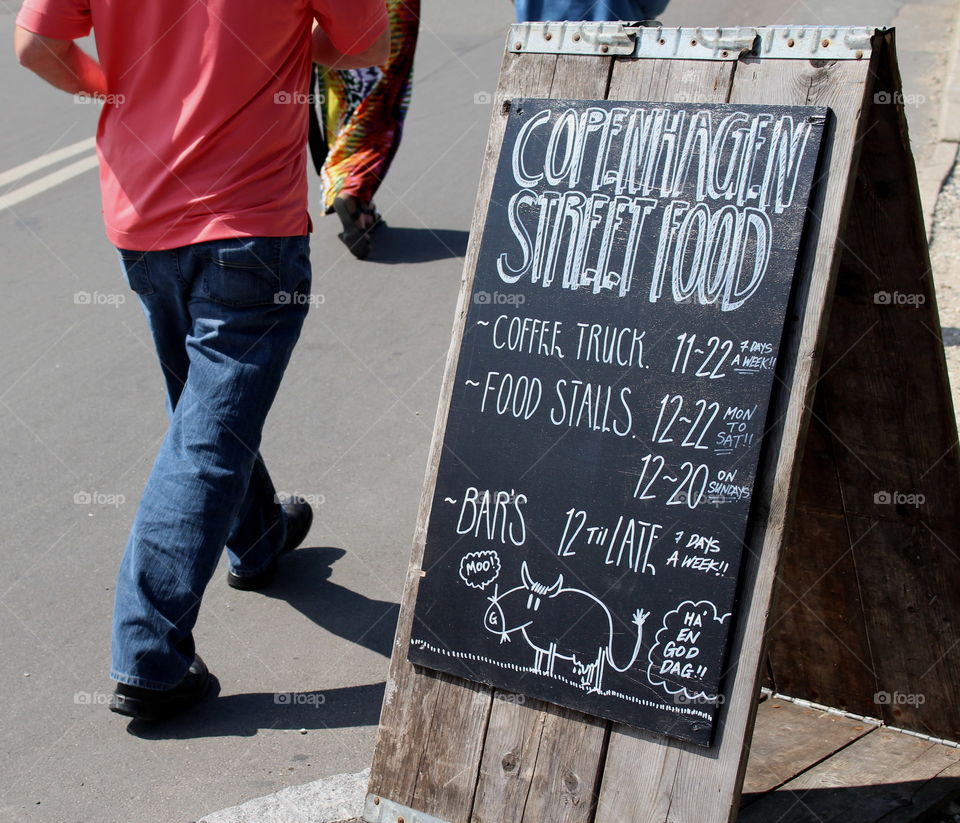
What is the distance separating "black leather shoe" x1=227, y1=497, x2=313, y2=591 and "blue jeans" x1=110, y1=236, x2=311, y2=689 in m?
0.65

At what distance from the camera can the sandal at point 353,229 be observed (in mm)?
6141

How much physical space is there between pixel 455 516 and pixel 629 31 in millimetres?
1026

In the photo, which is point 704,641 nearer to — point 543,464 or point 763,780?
point 543,464

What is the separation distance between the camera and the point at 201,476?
115 inches

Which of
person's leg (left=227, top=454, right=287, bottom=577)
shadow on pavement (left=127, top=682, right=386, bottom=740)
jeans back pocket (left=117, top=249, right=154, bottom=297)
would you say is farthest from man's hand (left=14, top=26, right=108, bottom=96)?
shadow on pavement (left=127, top=682, right=386, bottom=740)

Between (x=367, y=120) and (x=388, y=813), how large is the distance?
4.50 meters

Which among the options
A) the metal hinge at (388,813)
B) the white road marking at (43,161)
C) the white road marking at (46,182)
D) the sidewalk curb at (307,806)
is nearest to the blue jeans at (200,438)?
the sidewalk curb at (307,806)

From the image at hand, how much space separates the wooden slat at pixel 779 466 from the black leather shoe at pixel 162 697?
1392 millimetres

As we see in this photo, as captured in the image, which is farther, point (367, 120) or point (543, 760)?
point (367, 120)

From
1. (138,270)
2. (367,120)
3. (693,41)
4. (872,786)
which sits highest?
(367,120)

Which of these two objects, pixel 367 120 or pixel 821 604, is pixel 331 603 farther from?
pixel 367 120

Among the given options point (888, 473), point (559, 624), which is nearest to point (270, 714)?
point (559, 624)

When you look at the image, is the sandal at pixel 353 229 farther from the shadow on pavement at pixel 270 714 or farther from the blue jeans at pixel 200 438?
the shadow on pavement at pixel 270 714

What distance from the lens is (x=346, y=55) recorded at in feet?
10.2
